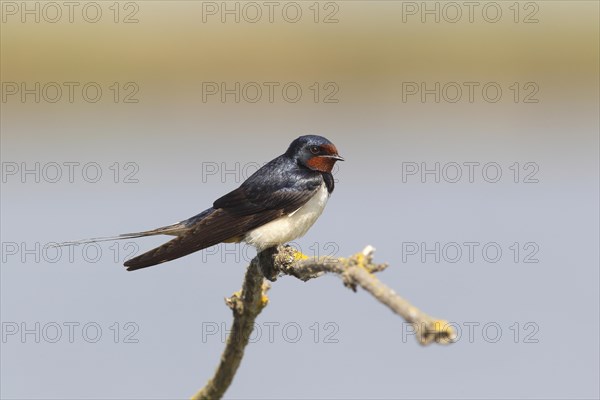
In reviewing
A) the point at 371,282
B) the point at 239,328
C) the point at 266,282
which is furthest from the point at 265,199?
the point at 371,282

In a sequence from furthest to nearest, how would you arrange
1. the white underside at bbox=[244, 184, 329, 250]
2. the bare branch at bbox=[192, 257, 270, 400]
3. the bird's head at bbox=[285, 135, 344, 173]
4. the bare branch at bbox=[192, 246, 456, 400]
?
the bird's head at bbox=[285, 135, 344, 173]
the white underside at bbox=[244, 184, 329, 250]
the bare branch at bbox=[192, 257, 270, 400]
the bare branch at bbox=[192, 246, 456, 400]

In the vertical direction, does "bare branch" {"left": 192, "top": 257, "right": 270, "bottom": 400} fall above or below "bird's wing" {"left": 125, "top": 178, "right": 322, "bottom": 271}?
below

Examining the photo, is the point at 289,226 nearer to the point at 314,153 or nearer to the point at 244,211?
the point at 244,211

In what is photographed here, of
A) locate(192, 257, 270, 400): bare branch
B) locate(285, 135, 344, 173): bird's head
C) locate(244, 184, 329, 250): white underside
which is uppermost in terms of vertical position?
locate(285, 135, 344, 173): bird's head

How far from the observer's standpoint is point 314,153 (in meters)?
3.58

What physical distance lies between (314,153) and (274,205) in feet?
0.71

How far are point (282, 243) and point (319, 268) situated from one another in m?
0.98

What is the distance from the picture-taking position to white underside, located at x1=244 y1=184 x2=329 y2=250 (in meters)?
3.33

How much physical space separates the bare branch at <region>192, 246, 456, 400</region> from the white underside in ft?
0.56

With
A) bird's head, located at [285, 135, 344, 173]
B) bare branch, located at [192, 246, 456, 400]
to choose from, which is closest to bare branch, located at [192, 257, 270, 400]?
bare branch, located at [192, 246, 456, 400]

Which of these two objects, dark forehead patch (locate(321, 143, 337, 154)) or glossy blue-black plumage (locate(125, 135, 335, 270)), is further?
dark forehead patch (locate(321, 143, 337, 154))

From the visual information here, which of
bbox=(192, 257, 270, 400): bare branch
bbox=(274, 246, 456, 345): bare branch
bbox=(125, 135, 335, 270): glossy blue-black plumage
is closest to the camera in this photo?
bbox=(274, 246, 456, 345): bare branch

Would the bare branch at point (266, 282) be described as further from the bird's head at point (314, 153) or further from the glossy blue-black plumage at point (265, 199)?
the bird's head at point (314, 153)

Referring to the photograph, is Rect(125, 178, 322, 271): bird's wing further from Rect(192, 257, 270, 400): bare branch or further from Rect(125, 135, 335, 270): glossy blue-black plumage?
Rect(192, 257, 270, 400): bare branch
